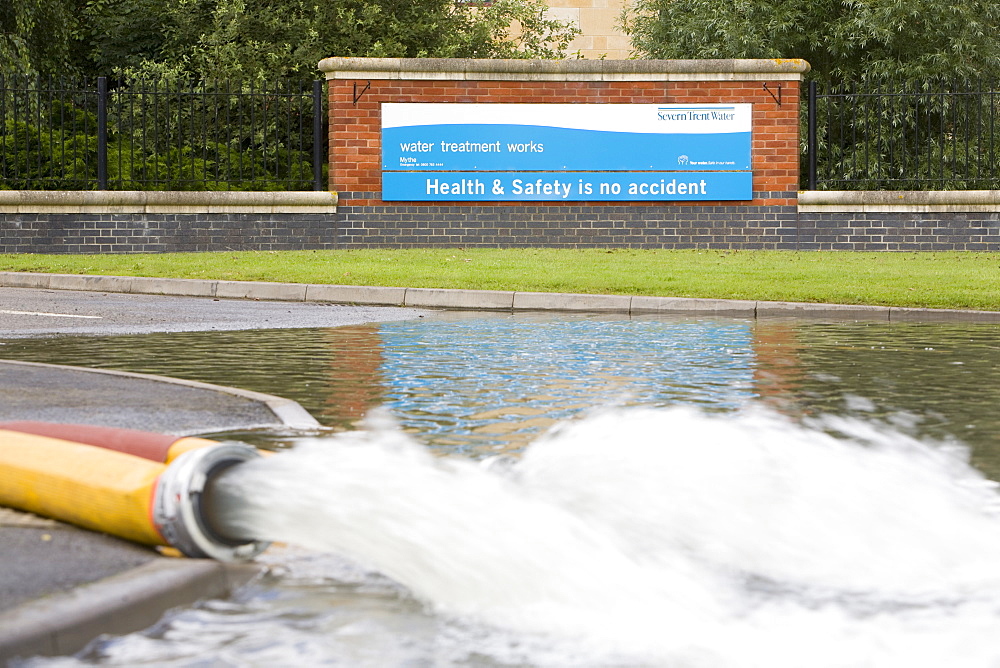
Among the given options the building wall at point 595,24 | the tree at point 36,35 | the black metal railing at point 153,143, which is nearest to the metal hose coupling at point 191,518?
the black metal railing at point 153,143

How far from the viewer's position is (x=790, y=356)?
33.2 ft

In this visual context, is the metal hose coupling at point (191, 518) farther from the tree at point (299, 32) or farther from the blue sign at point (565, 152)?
the tree at point (299, 32)

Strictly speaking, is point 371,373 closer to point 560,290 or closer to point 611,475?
point 611,475

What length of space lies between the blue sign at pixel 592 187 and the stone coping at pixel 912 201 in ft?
4.62

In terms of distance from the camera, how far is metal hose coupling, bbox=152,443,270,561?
14.3 feet

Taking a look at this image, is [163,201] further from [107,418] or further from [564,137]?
[107,418]

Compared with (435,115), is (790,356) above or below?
below

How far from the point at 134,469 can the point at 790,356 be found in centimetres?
638

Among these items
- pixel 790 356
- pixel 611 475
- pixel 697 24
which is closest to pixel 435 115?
pixel 697 24

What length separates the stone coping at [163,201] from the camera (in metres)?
20.3

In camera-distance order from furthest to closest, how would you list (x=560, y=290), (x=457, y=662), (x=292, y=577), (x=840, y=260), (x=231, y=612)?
(x=840, y=260)
(x=560, y=290)
(x=292, y=577)
(x=231, y=612)
(x=457, y=662)

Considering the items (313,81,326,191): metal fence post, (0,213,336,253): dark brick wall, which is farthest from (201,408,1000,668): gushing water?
(0,213,336,253): dark brick wall

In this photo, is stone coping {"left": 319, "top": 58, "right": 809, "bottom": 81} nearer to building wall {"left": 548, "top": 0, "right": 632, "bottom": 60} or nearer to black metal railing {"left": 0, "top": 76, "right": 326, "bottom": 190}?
black metal railing {"left": 0, "top": 76, "right": 326, "bottom": 190}

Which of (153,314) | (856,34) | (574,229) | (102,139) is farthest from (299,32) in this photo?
(153,314)
